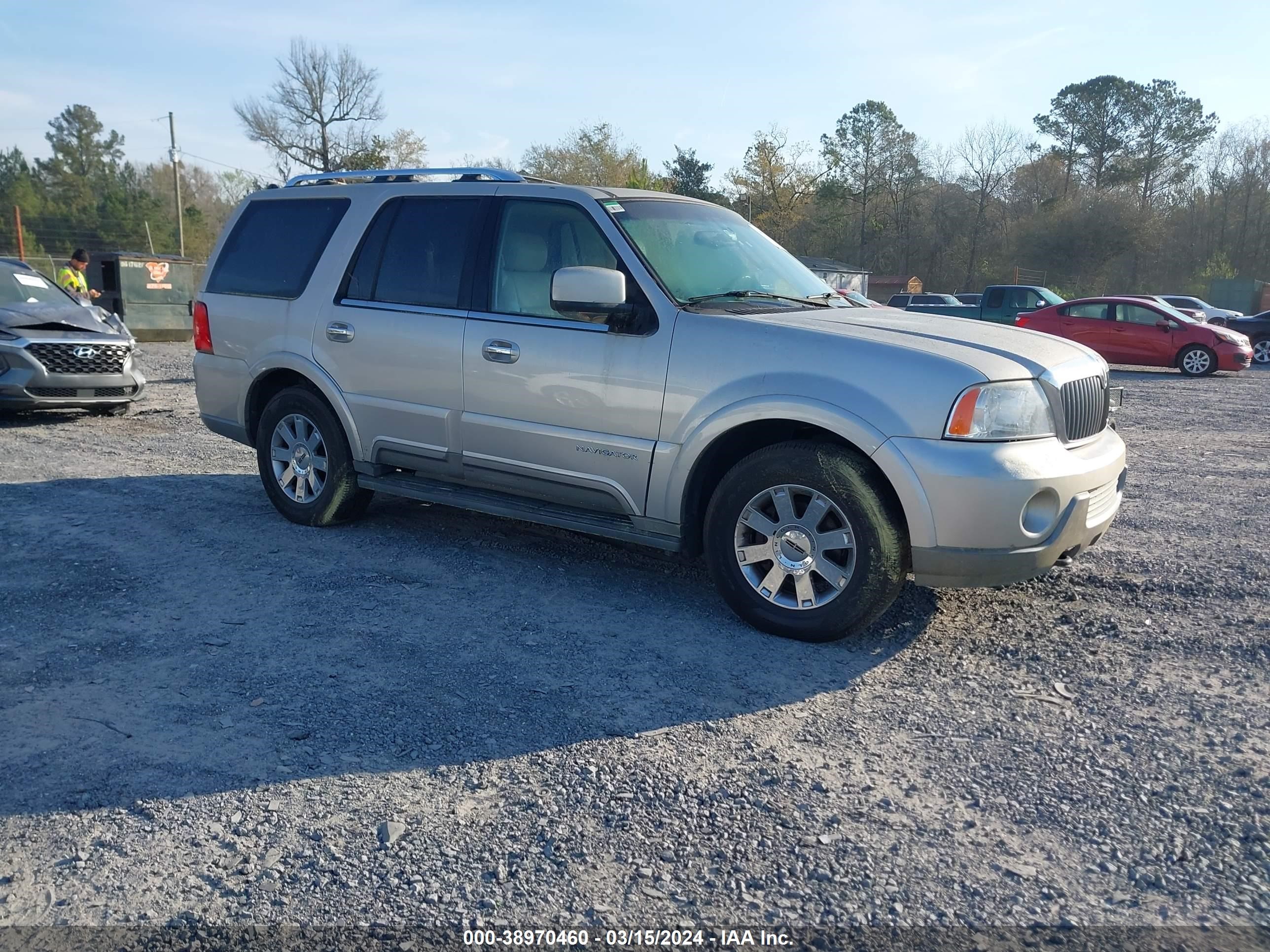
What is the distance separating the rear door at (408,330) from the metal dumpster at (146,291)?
18632 mm

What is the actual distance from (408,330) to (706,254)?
5.67 ft

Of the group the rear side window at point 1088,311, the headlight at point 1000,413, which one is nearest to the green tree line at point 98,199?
the rear side window at point 1088,311

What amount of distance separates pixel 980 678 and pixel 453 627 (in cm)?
230

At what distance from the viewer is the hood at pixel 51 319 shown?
10.2m

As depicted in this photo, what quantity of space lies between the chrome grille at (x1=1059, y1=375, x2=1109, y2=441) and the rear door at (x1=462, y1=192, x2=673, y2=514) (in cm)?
179

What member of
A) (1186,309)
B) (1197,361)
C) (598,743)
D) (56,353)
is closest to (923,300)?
(1186,309)

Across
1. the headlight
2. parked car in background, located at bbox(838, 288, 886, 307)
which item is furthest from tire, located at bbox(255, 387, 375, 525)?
the headlight

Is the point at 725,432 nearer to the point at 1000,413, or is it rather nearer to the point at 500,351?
the point at 1000,413

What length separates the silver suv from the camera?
421 centimetres

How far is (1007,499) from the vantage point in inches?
161

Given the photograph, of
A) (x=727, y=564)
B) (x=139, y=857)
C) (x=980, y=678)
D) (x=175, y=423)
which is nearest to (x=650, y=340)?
(x=727, y=564)

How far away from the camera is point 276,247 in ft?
21.4

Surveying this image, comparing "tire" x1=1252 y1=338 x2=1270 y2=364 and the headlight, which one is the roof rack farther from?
"tire" x1=1252 y1=338 x2=1270 y2=364

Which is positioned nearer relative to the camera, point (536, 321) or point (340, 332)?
point (536, 321)
